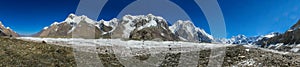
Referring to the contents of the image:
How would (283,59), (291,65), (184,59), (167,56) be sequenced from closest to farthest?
(291,65)
(283,59)
(184,59)
(167,56)

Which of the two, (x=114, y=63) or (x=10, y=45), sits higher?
(x=10, y=45)

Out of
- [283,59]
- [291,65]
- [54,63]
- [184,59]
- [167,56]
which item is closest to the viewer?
[54,63]

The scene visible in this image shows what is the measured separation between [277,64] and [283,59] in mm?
2827

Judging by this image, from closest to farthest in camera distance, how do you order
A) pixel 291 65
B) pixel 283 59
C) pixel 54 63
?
pixel 54 63, pixel 291 65, pixel 283 59

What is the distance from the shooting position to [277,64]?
2894 cm

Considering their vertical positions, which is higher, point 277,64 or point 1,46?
point 1,46

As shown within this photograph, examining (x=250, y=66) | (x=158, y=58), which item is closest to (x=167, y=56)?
(x=158, y=58)

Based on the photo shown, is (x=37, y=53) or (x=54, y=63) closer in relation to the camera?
(x=54, y=63)

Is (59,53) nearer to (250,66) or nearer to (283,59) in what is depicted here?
(250,66)

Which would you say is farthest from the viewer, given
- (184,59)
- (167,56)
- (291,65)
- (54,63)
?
(167,56)

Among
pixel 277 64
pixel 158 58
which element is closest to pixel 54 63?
pixel 158 58

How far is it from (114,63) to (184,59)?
853 cm

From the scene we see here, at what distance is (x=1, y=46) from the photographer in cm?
3016

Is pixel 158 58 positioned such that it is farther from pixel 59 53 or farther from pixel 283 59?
pixel 283 59
